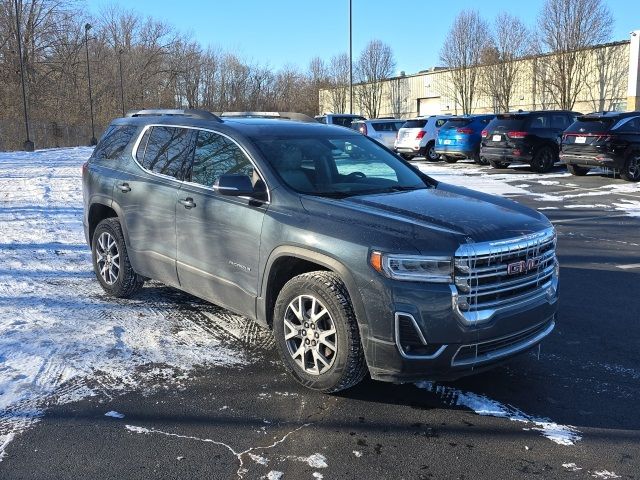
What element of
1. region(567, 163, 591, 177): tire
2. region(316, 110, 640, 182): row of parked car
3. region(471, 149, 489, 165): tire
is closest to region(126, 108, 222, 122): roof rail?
region(316, 110, 640, 182): row of parked car

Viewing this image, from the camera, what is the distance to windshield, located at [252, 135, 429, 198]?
450 cm

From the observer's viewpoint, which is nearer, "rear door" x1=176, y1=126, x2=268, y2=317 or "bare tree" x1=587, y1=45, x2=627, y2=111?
"rear door" x1=176, y1=126, x2=268, y2=317

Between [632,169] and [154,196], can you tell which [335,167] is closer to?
[154,196]

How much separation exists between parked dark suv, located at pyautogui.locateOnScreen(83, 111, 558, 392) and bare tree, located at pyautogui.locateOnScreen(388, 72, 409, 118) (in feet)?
199

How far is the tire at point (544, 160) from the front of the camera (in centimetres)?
1870

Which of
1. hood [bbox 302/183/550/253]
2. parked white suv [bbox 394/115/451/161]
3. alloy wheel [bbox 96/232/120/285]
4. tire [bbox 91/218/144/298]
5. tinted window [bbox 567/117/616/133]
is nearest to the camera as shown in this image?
hood [bbox 302/183/550/253]

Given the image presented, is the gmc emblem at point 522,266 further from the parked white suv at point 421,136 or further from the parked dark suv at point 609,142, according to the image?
the parked white suv at point 421,136

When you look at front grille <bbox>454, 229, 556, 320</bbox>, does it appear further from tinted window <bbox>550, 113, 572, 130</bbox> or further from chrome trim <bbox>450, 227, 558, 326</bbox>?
Result: tinted window <bbox>550, 113, 572, 130</bbox>

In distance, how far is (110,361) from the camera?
4402 millimetres

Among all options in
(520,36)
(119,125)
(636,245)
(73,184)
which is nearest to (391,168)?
(119,125)

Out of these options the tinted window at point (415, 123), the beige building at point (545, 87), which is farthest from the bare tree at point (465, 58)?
the tinted window at point (415, 123)

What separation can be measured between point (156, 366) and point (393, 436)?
6.00ft

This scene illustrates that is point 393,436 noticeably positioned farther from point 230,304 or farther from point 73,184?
point 73,184

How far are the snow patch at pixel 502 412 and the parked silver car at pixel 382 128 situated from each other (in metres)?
22.3
